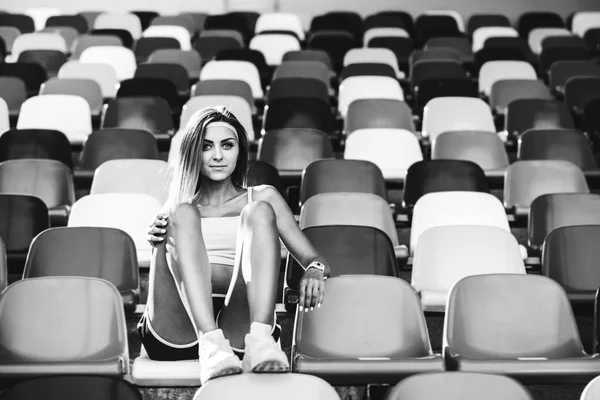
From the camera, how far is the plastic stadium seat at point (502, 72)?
19.0ft

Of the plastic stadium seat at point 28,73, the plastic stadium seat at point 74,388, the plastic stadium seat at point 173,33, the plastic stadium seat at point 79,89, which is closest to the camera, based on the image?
the plastic stadium seat at point 74,388

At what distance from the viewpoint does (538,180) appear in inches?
154

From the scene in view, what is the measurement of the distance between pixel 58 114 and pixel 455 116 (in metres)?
2.00

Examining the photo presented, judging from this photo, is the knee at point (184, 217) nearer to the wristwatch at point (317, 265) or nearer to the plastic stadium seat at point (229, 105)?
the wristwatch at point (317, 265)

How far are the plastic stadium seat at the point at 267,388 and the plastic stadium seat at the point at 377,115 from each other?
2942 millimetres

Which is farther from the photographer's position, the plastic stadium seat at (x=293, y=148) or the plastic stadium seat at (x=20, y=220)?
the plastic stadium seat at (x=293, y=148)

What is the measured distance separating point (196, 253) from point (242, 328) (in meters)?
0.20

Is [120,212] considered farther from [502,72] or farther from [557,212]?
[502,72]

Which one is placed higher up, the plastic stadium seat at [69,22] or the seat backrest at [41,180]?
the plastic stadium seat at [69,22]

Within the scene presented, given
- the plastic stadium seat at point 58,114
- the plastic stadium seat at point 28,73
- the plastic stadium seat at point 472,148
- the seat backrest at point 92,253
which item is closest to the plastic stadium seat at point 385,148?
the plastic stadium seat at point 472,148

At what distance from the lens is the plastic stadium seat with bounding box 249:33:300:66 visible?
21.5ft

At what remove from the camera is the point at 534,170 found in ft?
12.9

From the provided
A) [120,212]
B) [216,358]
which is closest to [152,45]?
[120,212]

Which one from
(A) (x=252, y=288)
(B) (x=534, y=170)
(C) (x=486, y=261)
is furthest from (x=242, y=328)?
(B) (x=534, y=170)
